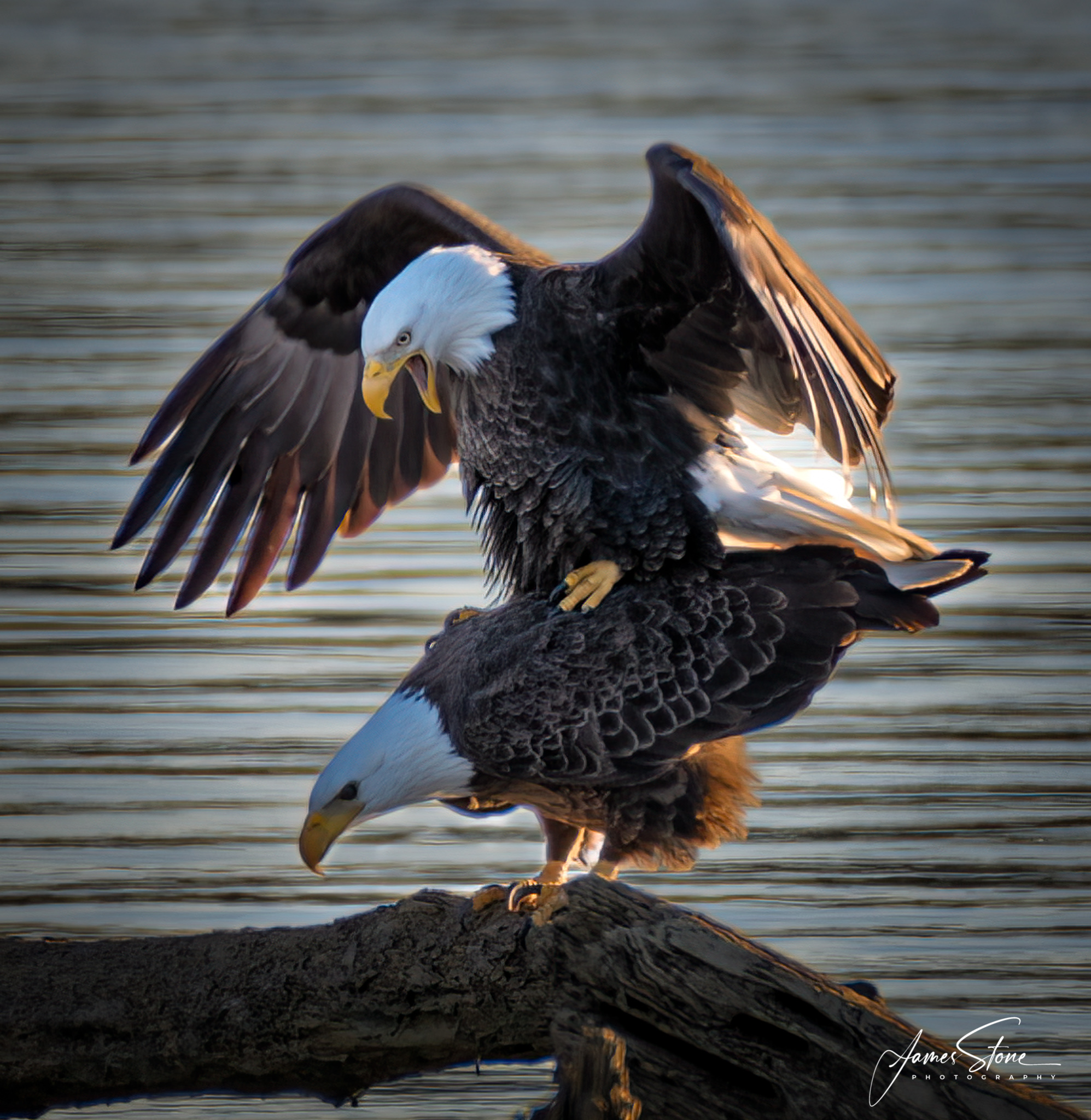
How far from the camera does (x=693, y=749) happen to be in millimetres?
3148

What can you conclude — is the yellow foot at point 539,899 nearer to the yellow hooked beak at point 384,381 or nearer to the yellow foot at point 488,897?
the yellow foot at point 488,897

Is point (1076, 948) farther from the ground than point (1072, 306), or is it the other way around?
point (1072, 306)

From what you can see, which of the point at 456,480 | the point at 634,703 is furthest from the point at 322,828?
the point at 456,480

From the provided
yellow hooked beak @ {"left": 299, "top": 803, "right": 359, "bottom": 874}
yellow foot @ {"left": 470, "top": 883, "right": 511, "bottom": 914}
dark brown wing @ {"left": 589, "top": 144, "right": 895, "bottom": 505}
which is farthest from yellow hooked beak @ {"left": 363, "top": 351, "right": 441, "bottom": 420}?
yellow foot @ {"left": 470, "top": 883, "right": 511, "bottom": 914}

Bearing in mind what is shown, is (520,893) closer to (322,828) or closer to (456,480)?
(322,828)

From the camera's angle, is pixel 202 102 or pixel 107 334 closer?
pixel 107 334

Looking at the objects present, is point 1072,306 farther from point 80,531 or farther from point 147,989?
point 147,989

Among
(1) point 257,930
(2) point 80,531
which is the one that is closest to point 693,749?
(1) point 257,930

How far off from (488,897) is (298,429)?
138cm

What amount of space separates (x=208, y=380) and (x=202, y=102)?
721 cm

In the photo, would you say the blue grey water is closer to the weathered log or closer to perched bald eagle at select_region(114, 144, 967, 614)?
the weathered log

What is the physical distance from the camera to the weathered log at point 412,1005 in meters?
Result: 2.62

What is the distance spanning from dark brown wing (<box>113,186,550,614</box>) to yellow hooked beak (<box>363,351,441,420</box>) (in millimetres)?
403

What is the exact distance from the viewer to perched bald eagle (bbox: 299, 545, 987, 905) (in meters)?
3.07
